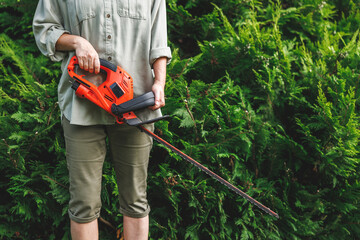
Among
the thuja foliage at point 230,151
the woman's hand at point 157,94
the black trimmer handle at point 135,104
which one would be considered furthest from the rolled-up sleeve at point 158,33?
the thuja foliage at point 230,151

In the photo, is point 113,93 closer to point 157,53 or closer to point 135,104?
point 135,104

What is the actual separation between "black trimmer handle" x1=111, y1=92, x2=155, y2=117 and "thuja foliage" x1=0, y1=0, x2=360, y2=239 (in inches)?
30.9

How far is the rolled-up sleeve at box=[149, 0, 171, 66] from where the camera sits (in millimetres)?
2188

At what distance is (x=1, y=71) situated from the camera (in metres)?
3.57

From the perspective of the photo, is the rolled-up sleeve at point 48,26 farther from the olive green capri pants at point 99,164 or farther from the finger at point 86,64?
the olive green capri pants at point 99,164

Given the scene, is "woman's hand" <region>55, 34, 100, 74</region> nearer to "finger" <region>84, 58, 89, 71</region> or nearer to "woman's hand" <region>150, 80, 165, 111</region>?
"finger" <region>84, 58, 89, 71</region>

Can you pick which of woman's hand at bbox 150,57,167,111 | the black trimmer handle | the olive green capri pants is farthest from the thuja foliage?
the black trimmer handle

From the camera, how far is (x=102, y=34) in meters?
2.05

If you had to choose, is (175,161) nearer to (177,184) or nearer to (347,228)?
(177,184)

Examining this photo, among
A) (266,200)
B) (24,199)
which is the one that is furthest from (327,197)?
(24,199)

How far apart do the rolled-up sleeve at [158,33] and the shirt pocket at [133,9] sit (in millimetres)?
97

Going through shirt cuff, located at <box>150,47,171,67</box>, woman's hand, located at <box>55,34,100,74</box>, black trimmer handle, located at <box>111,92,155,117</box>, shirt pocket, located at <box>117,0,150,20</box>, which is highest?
shirt pocket, located at <box>117,0,150,20</box>

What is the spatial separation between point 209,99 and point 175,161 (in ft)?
2.20

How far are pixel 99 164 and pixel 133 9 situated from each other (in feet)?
3.43
